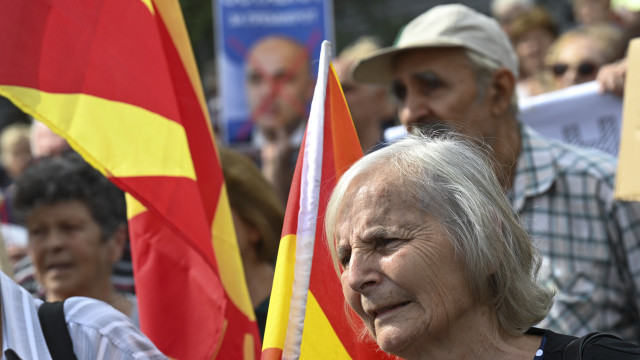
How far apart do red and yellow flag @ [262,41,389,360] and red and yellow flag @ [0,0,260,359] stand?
0.40m

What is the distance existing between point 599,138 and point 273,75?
239 centimetres

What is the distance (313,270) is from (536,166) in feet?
4.52

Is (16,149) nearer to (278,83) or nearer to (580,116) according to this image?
(278,83)

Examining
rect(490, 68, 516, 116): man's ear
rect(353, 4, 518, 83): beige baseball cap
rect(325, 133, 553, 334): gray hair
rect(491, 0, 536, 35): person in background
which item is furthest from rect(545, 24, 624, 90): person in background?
rect(325, 133, 553, 334): gray hair

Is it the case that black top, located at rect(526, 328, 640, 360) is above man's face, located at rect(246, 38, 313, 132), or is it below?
above

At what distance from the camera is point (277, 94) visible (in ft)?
20.0

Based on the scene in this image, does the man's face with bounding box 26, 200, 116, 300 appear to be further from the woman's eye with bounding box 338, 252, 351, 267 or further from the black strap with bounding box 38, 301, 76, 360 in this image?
the woman's eye with bounding box 338, 252, 351, 267

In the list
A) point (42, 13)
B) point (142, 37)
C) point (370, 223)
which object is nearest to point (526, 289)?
point (370, 223)

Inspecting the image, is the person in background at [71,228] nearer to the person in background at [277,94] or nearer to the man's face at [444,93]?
the man's face at [444,93]

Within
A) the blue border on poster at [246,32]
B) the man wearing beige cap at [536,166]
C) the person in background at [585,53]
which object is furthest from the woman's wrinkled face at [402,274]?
the blue border on poster at [246,32]

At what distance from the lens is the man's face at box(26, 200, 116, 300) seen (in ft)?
12.8

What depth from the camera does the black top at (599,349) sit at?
2104 mm

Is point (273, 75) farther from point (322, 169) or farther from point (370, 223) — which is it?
point (370, 223)

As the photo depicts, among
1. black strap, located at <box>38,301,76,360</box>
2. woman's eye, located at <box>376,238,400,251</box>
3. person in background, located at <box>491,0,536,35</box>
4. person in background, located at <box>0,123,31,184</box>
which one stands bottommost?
person in background, located at <box>0,123,31,184</box>
